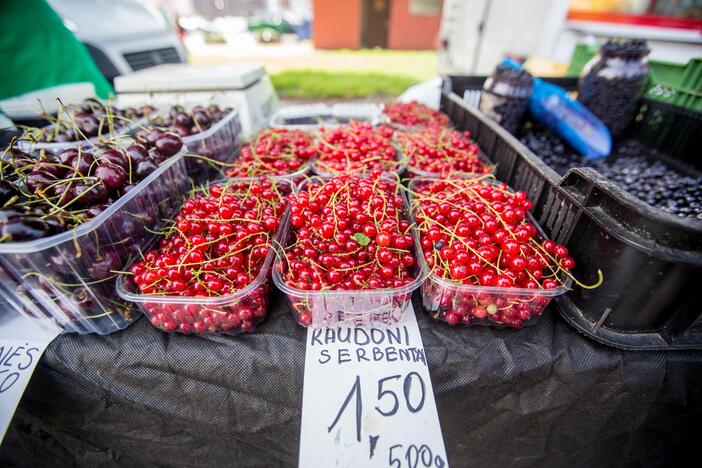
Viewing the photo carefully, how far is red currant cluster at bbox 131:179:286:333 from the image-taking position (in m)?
0.78

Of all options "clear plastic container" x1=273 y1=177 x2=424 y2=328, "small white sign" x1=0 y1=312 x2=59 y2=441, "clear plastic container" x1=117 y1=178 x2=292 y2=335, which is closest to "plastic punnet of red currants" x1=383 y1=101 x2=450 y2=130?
"clear plastic container" x1=273 y1=177 x2=424 y2=328

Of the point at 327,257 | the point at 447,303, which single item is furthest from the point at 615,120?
the point at 327,257

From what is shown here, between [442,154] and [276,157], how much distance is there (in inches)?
27.4

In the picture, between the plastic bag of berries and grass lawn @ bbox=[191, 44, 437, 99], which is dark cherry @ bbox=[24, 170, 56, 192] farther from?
grass lawn @ bbox=[191, 44, 437, 99]

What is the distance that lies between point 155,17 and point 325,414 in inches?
135

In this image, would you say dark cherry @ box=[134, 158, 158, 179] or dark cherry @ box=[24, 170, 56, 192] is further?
dark cherry @ box=[134, 158, 158, 179]

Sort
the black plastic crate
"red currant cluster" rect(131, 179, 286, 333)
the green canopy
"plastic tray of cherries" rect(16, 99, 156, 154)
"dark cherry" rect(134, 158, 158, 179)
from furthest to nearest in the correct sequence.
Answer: the green canopy, "plastic tray of cherries" rect(16, 99, 156, 154), "dark cherry" rect(134, 158, 158, 179), "red currant cluster" rect(131, 179, 286, 333), the black plastic crate

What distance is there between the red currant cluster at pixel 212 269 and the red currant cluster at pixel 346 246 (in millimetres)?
→ 93

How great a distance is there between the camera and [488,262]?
0.79 metres

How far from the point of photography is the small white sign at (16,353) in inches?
30.1

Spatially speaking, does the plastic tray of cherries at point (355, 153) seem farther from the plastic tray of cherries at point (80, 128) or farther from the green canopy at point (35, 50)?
the green canopy at point (35, 50)

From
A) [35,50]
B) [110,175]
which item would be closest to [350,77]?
[35,50]

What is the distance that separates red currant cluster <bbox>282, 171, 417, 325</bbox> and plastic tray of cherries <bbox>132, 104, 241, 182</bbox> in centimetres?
58

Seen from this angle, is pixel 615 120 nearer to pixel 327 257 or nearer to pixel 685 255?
pixel 685 255
